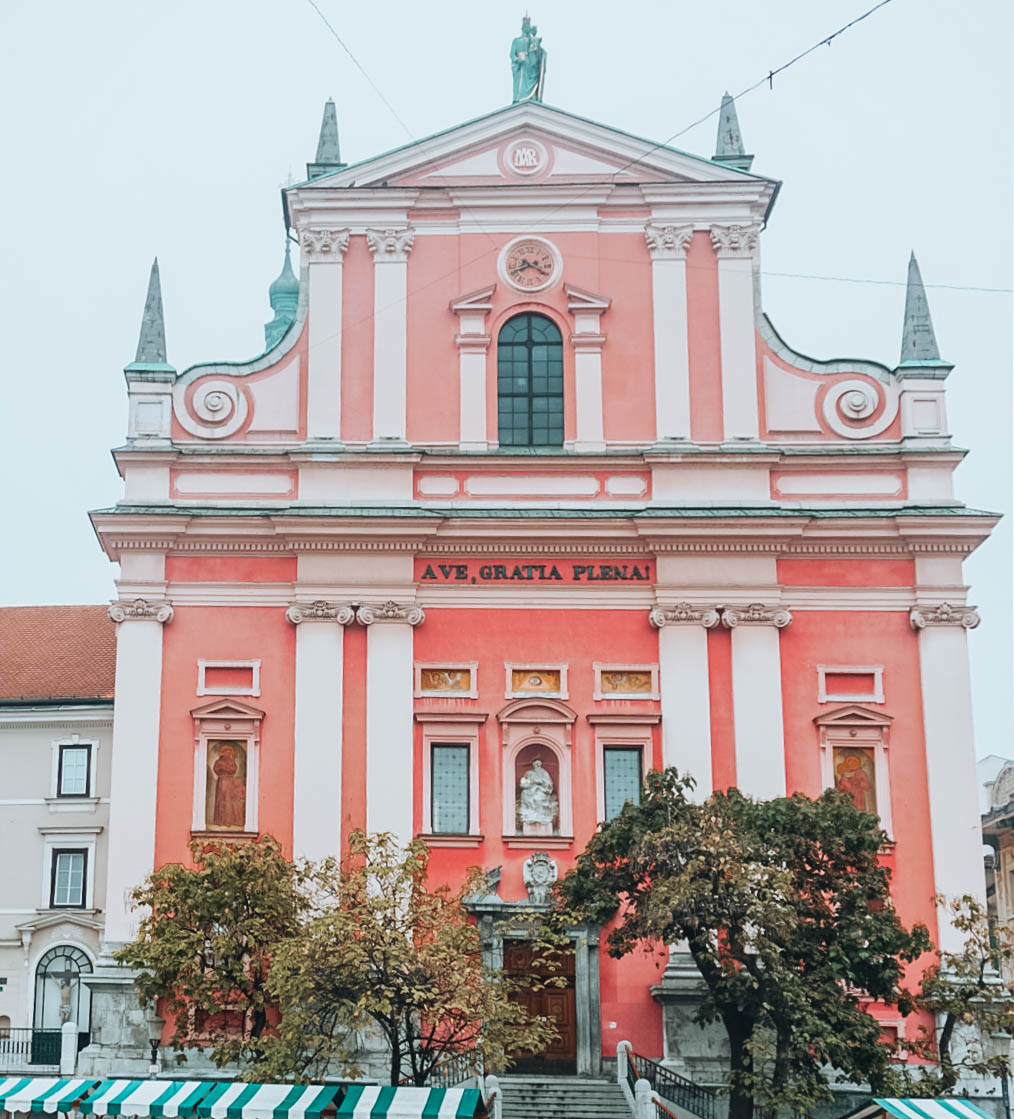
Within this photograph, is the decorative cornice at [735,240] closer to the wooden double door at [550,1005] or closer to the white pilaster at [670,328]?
the white pilaster at [670,328]

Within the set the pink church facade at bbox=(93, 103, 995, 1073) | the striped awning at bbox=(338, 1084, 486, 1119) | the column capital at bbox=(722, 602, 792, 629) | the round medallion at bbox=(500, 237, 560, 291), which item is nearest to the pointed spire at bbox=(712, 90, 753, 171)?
the pink church facade at bbox=(93, 103, 995, 1073)

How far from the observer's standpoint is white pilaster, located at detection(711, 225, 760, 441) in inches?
1249

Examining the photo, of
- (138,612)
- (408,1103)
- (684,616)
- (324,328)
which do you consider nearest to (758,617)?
(684,616)

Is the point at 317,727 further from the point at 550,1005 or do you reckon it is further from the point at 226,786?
Result: the point at 550,1005

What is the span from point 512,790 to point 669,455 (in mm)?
6588

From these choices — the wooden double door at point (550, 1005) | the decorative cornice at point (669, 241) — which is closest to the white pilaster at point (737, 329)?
the decorative cornice at point (669, 241)

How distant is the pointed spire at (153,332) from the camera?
32.5 meters

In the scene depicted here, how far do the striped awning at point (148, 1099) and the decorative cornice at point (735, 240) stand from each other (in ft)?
57.0

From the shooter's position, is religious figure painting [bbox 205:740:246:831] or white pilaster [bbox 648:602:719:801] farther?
religious figure painting [bbox 205:740:246:831]

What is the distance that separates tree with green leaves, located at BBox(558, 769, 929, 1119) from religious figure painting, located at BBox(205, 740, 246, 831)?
7362mm

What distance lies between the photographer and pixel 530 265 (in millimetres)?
32688

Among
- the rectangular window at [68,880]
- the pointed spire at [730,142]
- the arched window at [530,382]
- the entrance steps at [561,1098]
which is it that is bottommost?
the entrance steps at [561,1098]

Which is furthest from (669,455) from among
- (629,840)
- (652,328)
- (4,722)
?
(4,722)

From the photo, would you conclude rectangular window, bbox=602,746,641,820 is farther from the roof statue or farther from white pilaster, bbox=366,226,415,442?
the roof statue
